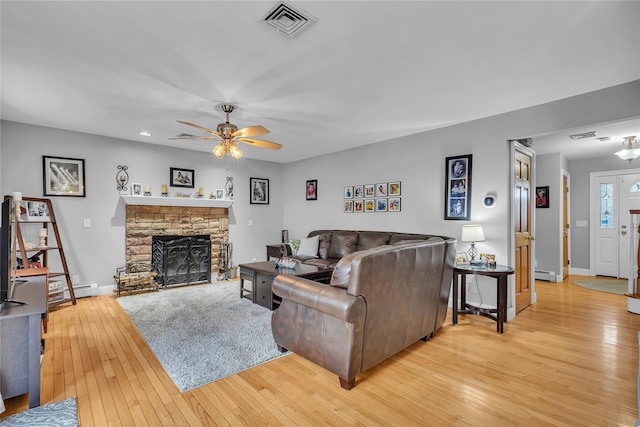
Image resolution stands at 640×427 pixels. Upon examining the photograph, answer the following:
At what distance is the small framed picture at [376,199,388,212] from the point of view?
507 cm

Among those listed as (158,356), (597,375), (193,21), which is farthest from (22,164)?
(597,375)

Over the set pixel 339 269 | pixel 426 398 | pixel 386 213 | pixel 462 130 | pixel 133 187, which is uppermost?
pixel 462 130

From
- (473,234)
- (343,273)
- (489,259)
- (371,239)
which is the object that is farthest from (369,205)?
(343,273)

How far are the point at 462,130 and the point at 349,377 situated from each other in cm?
344

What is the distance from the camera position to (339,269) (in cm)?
225

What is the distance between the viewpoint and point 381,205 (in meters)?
5.12

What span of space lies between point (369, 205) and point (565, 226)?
166 inches

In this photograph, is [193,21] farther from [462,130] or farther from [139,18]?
[462,130]

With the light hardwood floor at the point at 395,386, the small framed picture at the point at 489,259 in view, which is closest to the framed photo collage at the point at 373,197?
the small framed picture at the point at 489,259

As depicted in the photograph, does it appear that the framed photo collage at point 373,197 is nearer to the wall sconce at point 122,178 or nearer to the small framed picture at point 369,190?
the small framed picture at point 369,190

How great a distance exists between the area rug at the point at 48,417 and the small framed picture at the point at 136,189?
3.67m

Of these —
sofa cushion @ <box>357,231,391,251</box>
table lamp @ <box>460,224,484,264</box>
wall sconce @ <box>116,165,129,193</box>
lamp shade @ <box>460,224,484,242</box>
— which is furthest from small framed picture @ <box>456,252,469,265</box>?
wall sconce @ <box>116,165,129,193</box>

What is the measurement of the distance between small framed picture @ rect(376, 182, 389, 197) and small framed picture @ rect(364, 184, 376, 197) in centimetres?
8

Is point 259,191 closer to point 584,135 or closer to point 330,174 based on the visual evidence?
point 330,174
